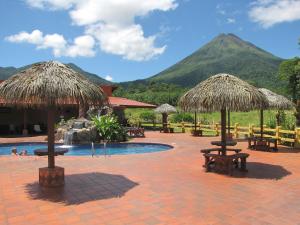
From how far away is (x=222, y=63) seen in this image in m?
132

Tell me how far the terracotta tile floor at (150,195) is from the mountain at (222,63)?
80799 millimetres

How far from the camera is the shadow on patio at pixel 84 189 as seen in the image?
251 inches

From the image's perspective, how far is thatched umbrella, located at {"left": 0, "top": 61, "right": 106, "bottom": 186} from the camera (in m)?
6.53

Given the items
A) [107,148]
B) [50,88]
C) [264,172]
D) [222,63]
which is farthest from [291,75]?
[222,63]

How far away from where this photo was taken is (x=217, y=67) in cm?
12781

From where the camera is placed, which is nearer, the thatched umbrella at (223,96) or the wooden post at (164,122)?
the thatched umbrella at (223,96)

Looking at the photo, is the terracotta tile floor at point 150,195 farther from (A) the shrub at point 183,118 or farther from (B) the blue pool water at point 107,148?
(A) the shrub at point 183,118

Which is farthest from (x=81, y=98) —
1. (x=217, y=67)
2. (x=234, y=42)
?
(x=234, y=42)

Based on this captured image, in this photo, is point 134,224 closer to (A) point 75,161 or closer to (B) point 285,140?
(A) point 75,161

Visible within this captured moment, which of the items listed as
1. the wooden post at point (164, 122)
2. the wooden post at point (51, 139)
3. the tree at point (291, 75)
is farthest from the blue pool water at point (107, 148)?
the tree at point (291, 75)

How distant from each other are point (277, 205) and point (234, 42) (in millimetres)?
163710

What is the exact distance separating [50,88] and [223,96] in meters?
4.17

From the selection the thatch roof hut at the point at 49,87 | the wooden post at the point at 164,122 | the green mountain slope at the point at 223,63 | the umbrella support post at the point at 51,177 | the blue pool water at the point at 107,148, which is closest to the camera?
the thatch roof hut at the point at 49,87

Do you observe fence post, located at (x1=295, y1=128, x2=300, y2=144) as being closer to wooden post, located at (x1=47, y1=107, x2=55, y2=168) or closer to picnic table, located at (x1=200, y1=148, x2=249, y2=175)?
picnic table, located at (x1=200, y1=148, x2=249, y2=175)
